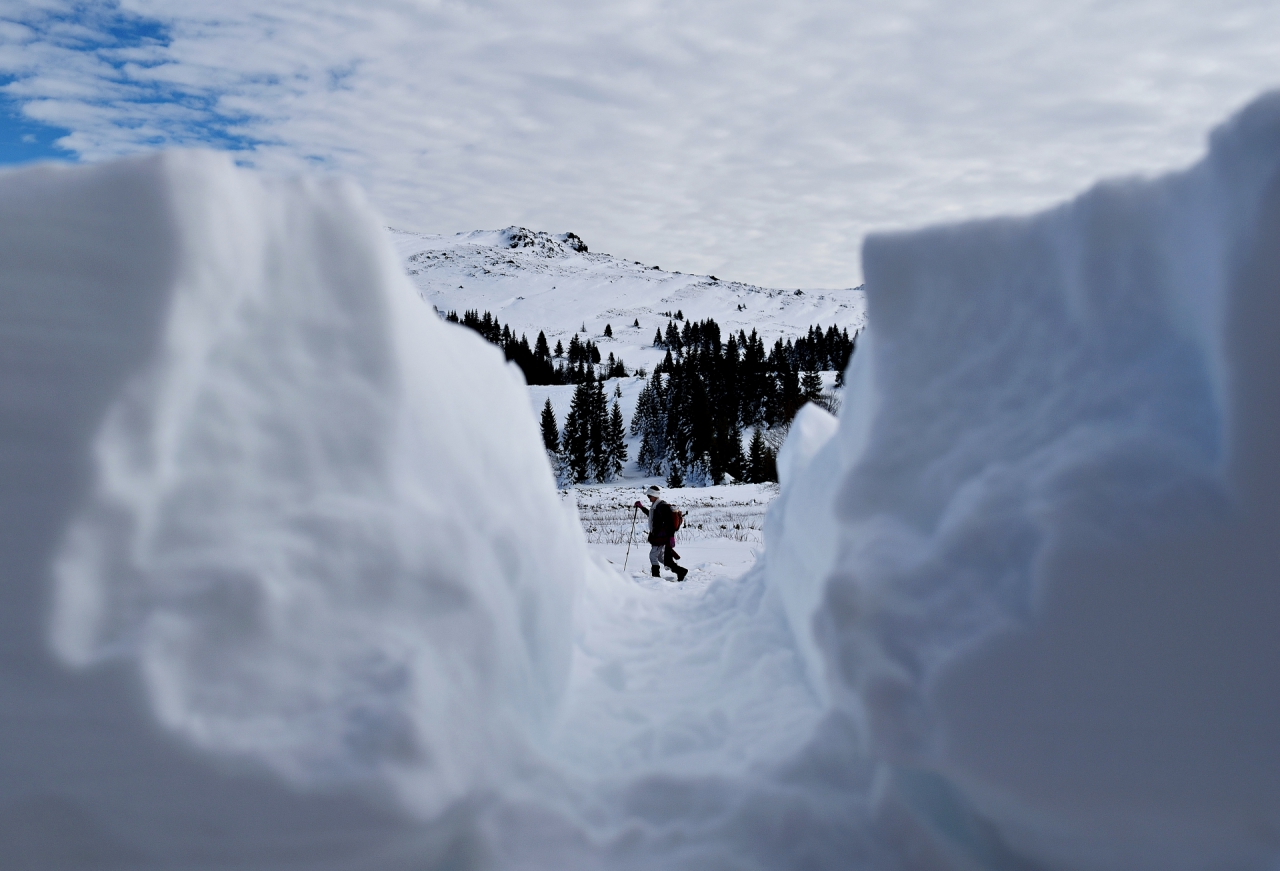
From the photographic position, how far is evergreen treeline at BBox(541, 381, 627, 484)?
160 feet

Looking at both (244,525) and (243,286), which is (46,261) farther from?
(244,525)

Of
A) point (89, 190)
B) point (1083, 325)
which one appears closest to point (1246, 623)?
point (1083, 325)

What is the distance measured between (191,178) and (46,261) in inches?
22.4

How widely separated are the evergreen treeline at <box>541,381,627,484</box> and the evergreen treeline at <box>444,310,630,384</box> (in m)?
14.0

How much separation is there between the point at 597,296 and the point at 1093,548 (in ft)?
510

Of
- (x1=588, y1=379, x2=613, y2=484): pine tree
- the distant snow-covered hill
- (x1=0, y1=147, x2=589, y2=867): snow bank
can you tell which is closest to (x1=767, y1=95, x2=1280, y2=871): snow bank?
(x1=0, y1=147, x2=589, y2=867): snow bank

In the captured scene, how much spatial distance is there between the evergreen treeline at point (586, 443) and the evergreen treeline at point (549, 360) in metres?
14.0

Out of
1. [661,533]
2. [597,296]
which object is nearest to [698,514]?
[661,533]

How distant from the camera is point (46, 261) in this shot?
2379 mm

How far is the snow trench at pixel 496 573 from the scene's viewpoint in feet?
7.07

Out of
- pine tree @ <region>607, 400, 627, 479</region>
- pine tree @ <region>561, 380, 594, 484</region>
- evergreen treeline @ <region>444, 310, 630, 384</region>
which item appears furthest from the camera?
evergreen treeline @ <region>444, 310, 630, 384</region>

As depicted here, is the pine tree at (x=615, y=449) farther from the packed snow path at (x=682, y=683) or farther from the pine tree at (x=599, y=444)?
the packed snow path at (x=682, y=683)

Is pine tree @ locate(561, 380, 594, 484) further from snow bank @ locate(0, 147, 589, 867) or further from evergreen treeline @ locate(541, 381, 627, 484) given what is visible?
snow bank @ locate(0, 147, 589, 867)

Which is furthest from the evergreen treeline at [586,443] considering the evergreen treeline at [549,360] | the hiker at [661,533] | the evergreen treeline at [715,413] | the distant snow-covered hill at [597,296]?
the distant snow-covered hill at [597,296]
